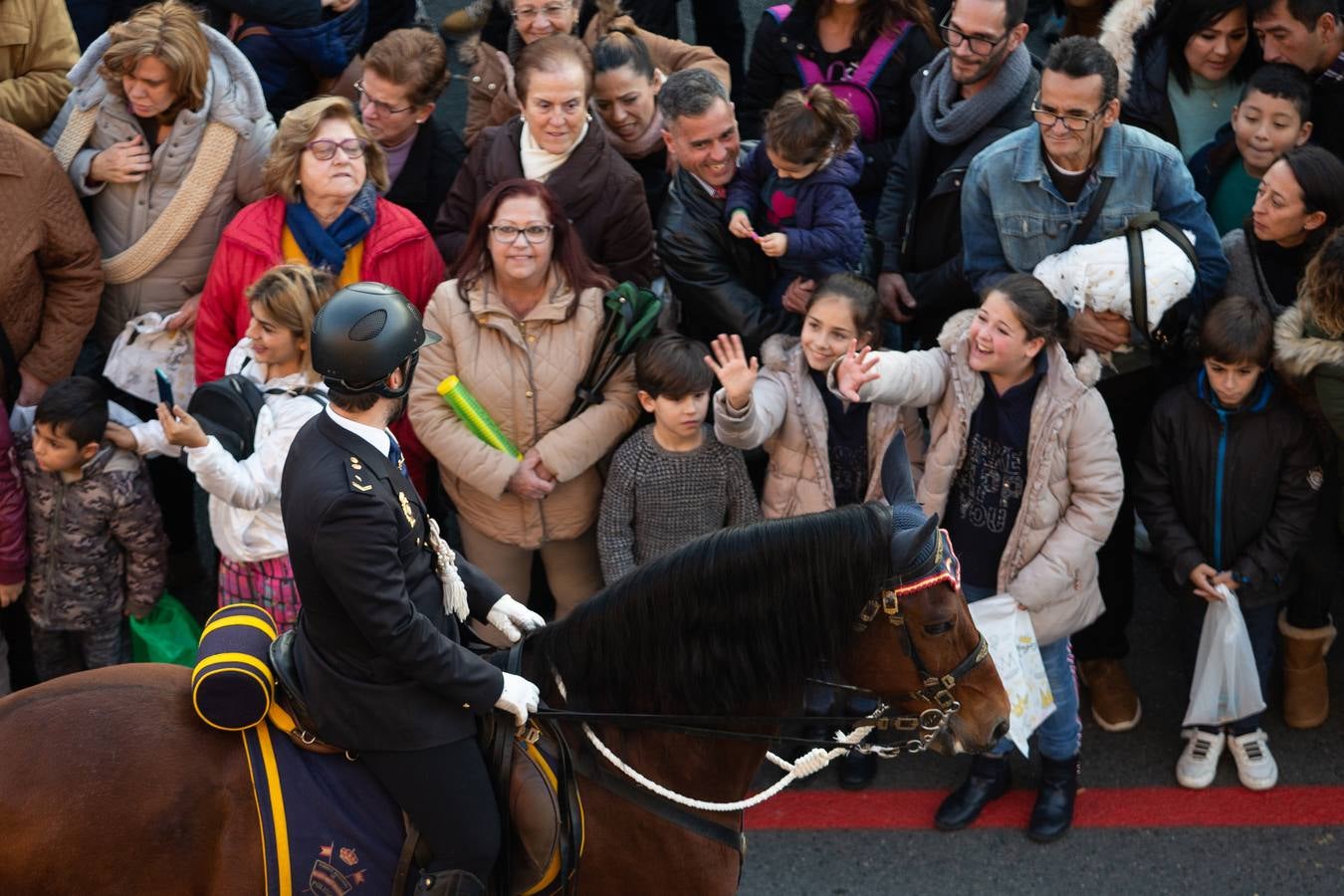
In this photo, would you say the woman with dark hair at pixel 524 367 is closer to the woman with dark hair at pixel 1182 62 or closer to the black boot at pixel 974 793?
the black boot at pixel 974 793

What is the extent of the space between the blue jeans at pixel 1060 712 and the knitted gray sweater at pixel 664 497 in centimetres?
125

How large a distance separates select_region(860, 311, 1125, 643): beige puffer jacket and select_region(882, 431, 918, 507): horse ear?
1359mm

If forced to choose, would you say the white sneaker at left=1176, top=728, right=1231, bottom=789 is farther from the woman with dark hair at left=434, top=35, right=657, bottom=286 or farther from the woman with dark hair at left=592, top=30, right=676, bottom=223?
the woman with dark hair at left=592, top=30, right=676, bottom=223

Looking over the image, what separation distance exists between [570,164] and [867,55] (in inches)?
61.4

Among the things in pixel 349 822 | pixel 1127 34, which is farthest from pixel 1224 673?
pixel 349 822

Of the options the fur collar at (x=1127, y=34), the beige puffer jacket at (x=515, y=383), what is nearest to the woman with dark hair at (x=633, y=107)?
the beige puffer jacket at (x=515, y=383)

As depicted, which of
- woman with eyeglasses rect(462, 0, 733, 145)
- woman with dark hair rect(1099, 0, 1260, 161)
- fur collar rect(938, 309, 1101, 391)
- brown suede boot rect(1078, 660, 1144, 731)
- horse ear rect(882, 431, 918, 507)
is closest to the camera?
horse ear rect(882, 431, 918, 507)

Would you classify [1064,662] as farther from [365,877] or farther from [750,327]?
[365,877]

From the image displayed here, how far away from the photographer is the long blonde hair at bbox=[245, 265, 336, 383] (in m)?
5.71

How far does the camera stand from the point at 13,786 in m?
3.89

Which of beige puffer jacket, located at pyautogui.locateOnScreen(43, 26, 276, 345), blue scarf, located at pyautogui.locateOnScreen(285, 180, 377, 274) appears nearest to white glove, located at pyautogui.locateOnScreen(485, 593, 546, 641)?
blue scarf, located at pyautogui.locateOnScreen(285, 180, 377, 274)

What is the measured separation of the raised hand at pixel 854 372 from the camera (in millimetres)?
5375

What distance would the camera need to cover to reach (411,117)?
22.4 feet

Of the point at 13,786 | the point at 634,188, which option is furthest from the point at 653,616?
the point at 634,188
